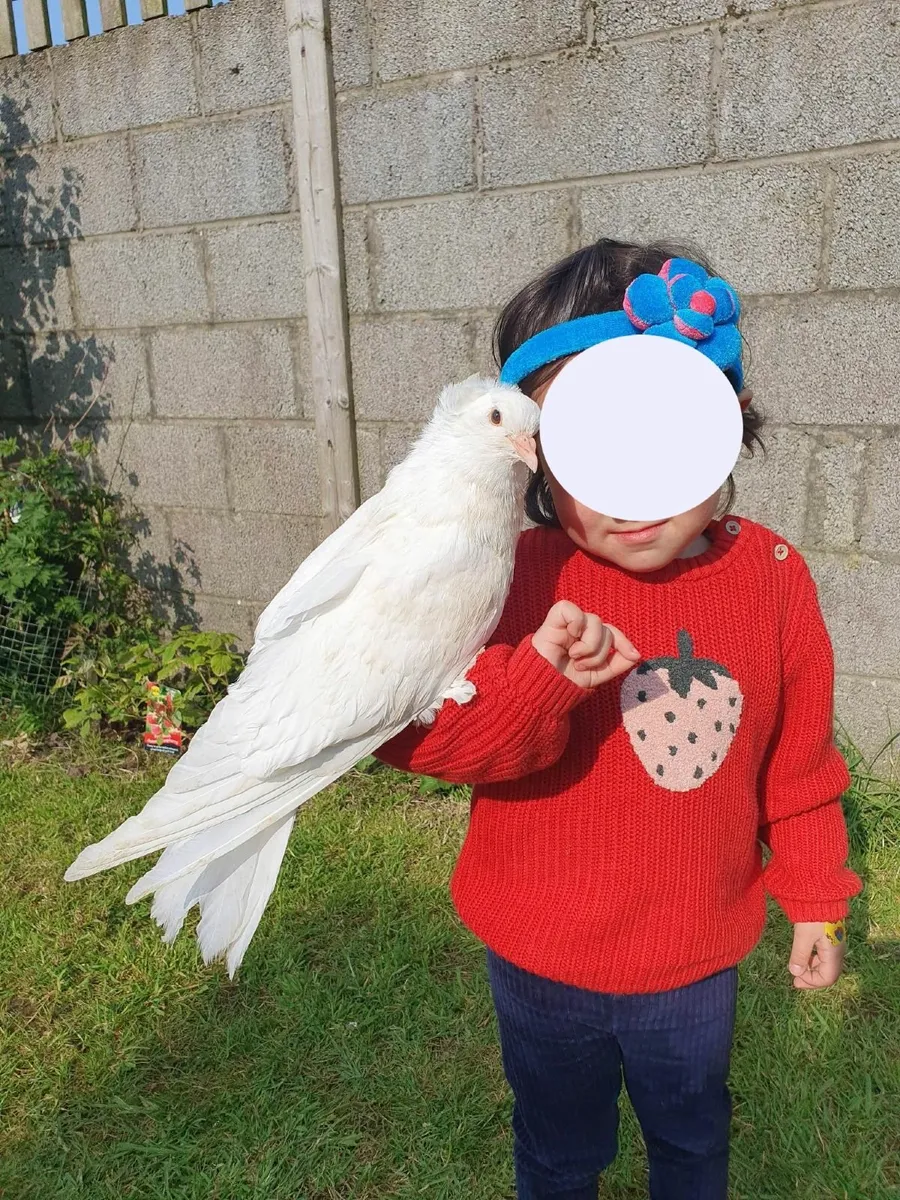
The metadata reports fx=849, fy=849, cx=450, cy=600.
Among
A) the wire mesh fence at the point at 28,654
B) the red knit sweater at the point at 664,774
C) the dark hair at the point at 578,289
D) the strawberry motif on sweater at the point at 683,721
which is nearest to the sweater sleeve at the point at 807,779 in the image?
the red knit sweater at the point at 664,774

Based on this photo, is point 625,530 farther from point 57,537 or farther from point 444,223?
point 57,537

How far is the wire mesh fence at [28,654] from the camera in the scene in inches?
128

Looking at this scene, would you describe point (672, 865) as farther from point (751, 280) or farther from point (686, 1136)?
point (751, 280)

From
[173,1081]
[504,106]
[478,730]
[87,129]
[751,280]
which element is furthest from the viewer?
[87,129]

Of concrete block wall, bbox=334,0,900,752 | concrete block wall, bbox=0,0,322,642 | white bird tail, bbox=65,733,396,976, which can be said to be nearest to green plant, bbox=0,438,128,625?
concrete block wall, bbox=0,0,322,642

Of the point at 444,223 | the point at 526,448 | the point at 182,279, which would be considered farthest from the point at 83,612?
the point at 526,448

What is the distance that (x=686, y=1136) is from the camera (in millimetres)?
1117

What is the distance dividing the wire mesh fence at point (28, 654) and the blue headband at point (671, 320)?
285 cm

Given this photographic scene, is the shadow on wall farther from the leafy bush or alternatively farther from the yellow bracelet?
the yellow bracelet

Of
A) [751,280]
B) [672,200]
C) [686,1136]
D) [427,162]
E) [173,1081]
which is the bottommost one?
[173,1081]

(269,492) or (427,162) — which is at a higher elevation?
(427,162)

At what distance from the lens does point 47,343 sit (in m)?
3.45

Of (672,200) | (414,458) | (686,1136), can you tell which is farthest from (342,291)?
(686,1136)

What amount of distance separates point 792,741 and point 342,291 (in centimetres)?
211
